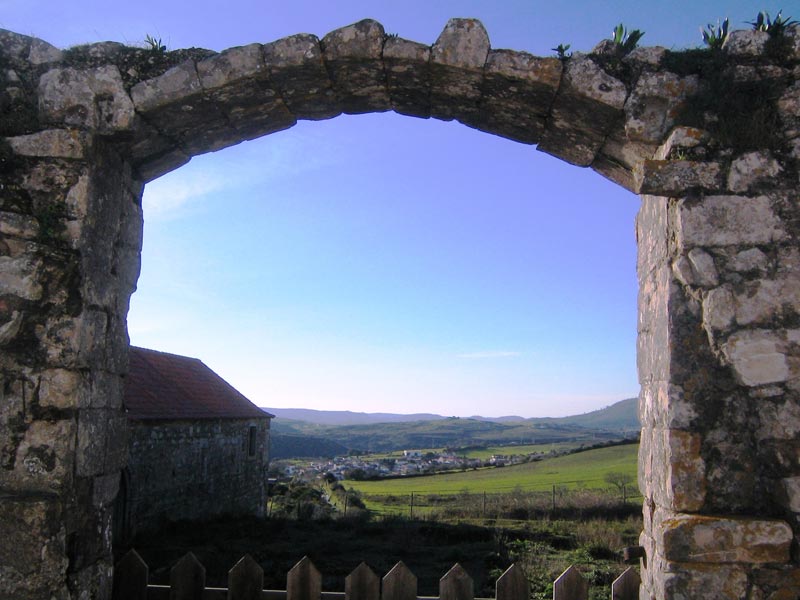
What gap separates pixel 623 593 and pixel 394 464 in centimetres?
4903

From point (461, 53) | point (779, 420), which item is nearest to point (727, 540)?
point (779, 420)

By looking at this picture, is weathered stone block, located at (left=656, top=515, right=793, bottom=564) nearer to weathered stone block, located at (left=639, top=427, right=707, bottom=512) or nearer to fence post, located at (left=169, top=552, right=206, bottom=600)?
weathered stone block, located at (left=639, top=427, right=707, bottom=512)

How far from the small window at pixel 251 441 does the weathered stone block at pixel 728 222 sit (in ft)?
75.5

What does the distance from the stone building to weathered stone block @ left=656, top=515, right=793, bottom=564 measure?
13.5 metres

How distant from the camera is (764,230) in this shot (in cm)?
304

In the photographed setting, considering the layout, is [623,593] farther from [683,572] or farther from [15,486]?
[15,486]

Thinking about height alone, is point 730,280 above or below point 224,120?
below

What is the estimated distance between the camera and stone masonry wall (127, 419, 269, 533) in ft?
56.0

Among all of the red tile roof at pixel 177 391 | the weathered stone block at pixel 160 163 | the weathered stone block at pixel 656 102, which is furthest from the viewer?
the red tile roof at pixel 177 391

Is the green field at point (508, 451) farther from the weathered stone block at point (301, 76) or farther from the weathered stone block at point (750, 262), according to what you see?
the weathered stone block at point (750, 262)

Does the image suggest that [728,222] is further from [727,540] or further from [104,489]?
[104,489]

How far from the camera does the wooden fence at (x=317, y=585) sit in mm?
3441

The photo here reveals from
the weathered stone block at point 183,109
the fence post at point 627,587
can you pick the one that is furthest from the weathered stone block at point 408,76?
the fence post at point 627,587

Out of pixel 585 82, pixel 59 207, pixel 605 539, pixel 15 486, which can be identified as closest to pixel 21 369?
pixel 15 486
